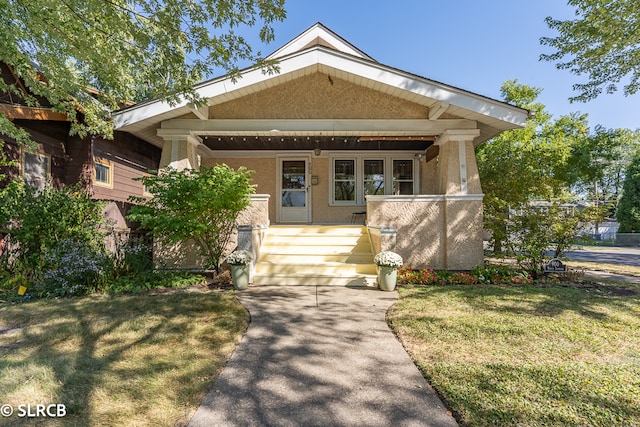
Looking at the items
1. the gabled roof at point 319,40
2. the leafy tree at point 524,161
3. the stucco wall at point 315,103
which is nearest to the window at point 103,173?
the stucco wall at point 315,103

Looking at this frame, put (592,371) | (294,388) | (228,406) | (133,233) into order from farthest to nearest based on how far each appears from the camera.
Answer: (133,233)
(592,371)
(294,388)
(228,406)

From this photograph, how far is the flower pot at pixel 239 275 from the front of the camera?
Result: 5.72 meters

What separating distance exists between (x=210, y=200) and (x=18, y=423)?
4.26 metres

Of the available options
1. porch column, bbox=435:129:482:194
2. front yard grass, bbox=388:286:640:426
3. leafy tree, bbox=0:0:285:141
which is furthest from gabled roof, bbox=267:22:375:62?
front yard grass, bbox=388:286:640:426

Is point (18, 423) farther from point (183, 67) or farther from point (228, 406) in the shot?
point (183, 67)

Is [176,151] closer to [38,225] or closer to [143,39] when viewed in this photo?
[143,39]

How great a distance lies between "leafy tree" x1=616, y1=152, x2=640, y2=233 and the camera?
74.2 feet

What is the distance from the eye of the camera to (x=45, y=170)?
7.45m

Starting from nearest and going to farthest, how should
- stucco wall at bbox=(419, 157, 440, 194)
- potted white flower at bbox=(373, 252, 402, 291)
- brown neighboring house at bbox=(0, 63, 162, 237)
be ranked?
potted white flower at bbox=(373, 252, 402, 291) < brown neighboring house at bbox=(0, 63, 162, 237) < stucco wall at bbox=(419, 157, 440, 194)

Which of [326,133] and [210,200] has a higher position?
[326,133]

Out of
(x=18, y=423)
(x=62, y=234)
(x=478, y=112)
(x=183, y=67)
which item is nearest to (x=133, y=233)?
(x=62, y=234)

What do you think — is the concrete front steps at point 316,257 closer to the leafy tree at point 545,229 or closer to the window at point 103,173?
the leafy tree at point 545,229

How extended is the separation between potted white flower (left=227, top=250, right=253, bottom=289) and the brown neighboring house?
2.65 metres

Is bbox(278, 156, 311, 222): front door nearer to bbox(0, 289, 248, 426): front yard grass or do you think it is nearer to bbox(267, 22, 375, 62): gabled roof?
bbox(267, 22, 375, 62): gabled roof
